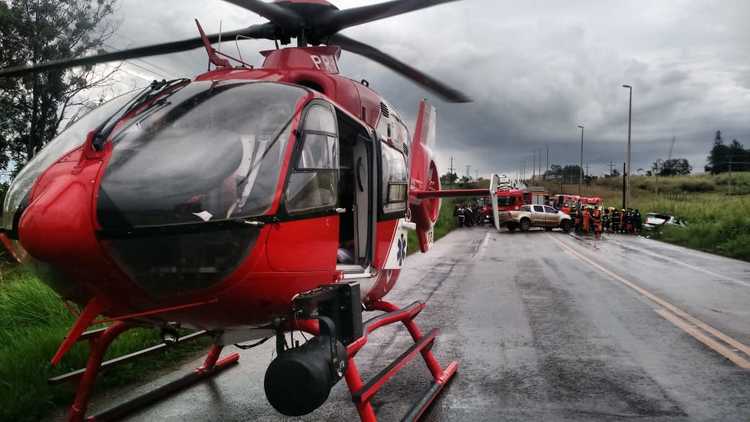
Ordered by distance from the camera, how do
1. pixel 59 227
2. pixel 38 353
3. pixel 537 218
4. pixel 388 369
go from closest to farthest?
1. pixel 59 227
2. pixel 388 369
3. pixel 38 353
4. pixel 537 218

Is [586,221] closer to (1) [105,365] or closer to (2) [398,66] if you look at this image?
(2) [398,66]

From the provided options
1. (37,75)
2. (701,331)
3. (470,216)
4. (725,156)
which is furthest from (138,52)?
(725,156)

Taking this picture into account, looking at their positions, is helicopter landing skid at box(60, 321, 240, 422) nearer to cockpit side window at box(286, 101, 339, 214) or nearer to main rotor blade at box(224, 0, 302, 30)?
cockpit side window at box(286, 101, 339, 214)

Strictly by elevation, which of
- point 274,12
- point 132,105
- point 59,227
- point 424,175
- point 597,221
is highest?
point 274,12

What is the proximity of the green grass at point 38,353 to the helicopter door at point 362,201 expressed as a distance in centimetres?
234

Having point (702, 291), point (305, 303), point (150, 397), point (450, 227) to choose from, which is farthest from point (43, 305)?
point (450, 227)

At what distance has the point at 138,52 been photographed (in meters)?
5.09

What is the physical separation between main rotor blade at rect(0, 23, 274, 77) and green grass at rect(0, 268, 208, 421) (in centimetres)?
154

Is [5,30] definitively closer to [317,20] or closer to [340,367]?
[317,20]

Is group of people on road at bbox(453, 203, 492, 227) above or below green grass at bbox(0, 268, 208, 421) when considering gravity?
below

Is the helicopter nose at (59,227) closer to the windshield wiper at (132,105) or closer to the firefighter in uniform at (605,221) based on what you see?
the windshield wiper at (132,105)

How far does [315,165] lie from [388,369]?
175 centimetres

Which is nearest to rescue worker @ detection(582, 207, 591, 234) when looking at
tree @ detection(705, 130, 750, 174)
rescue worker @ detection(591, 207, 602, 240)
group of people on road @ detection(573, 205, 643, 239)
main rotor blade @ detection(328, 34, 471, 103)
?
group of people on road @ detection(573, 205, 643, 239)

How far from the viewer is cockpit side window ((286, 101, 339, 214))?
10.6 feet
